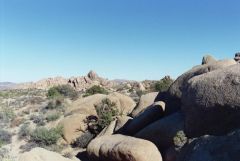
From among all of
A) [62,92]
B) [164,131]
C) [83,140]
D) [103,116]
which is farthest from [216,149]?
[62,92]

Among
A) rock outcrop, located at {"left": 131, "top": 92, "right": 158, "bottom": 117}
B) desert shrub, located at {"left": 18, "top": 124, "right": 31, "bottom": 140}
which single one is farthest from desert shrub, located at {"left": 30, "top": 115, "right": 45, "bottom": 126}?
rock outcrop, located at {"left": 131, "top": 92, "right": 158, "bottom": 117}

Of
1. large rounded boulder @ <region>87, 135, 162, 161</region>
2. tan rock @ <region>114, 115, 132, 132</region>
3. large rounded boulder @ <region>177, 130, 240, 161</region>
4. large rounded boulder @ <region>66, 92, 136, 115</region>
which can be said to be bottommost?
large rounded boulder @ <region>87, 135, 162, 161</region>

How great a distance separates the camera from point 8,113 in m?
24.4

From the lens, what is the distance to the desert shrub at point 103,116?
16906 mm

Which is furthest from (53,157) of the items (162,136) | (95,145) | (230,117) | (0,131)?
(0,131)

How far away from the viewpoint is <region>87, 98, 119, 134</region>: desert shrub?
16906 mm

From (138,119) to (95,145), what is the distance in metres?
2.06

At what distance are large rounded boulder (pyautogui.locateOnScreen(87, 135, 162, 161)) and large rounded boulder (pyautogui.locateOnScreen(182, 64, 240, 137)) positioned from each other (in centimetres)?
180

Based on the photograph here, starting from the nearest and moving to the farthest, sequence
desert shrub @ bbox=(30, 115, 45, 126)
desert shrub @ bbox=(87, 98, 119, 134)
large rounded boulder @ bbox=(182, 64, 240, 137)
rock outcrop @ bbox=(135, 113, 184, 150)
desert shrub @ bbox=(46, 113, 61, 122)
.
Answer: large rounded boulder @ bbox=(182, 64, 240, 137)
rock outcrop @ bbox=(135, 113, 184, 150)
desert shrub @ bbox=(87, 98, 119, 134)
desert shrub @ bbox=(30, 115, 45, 126)
desert shrub @ bbox=(46, 113, 61, 122)

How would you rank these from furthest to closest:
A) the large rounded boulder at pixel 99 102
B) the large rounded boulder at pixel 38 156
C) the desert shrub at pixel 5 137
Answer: the large rounded boulder at pixel 99 102 → the desert shrub at pixel 5 137 → the large rounded boulder at pixel 38 156

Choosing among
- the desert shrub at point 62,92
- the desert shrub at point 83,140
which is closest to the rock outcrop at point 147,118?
the desert shrub at point 83,140

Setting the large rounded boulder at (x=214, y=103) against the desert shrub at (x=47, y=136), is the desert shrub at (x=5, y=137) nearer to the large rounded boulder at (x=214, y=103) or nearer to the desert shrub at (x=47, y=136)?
the desert shrub at (x=47, y=136)

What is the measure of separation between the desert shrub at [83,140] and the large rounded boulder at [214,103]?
23.8 feet

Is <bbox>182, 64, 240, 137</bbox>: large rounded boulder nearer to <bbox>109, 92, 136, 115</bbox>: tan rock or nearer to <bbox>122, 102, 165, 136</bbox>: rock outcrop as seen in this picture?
<bbox>122, 102, 165, 136</bbox>: rock outcrop
